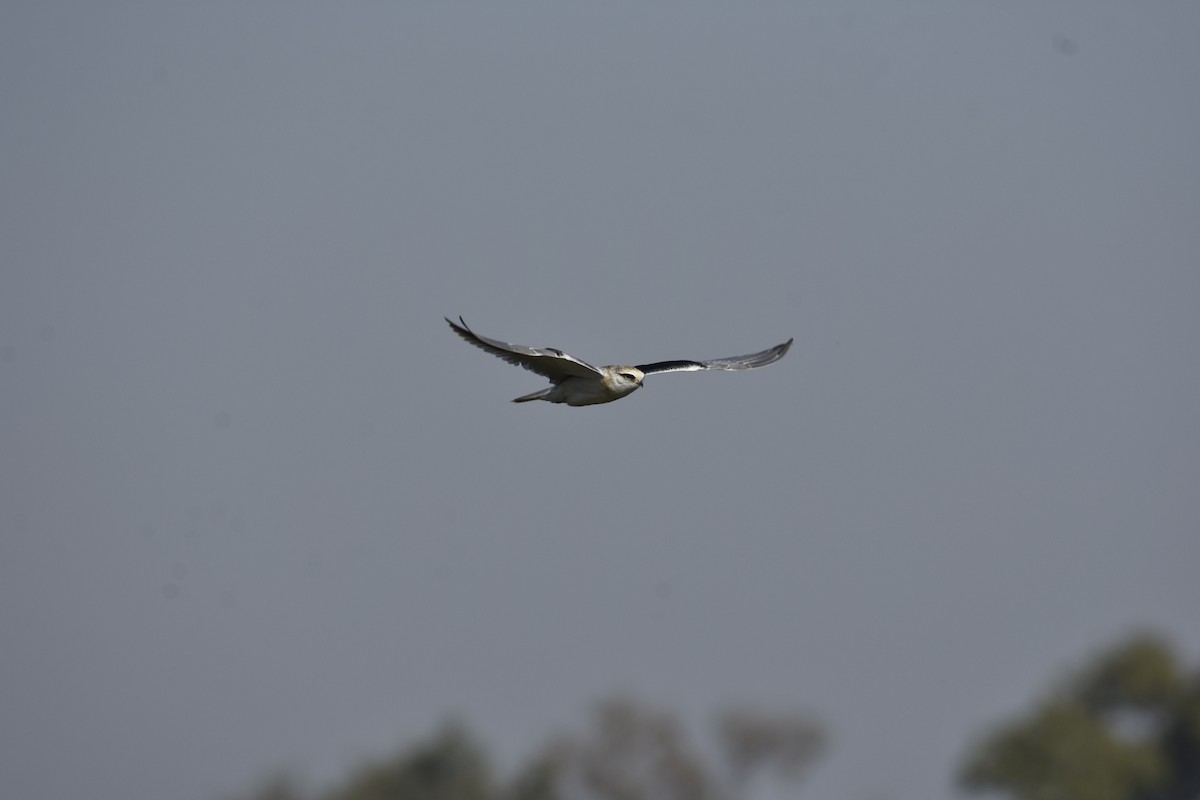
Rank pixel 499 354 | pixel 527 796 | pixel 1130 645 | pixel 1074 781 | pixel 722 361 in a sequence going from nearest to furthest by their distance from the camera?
pixel 499 354, pixel 722 361, pixel 527 796, pixel 1074 781, pixel 1130 645

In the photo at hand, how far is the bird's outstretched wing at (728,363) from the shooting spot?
2241 centimetres

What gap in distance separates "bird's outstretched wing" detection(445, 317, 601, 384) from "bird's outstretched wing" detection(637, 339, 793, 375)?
150 centimetres

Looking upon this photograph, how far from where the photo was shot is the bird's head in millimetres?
20656

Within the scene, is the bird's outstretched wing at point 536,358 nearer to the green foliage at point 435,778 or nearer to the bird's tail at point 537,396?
the bird's tail at point 537,396

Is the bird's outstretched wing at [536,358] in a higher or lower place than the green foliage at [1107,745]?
lower

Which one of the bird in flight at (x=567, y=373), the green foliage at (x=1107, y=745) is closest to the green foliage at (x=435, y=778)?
the green foliage at (x=1107, y=745)

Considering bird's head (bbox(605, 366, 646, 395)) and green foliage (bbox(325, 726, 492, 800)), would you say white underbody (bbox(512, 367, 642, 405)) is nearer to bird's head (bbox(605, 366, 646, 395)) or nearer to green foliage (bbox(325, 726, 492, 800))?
bird's head (bbox(605, 366, 646, 395))

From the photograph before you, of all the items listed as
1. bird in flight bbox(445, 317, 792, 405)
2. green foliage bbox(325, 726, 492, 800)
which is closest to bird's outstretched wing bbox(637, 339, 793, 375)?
bird in flight bbox(445, 317, 792, 405)

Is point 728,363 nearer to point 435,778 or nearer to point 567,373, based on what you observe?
point 567,373

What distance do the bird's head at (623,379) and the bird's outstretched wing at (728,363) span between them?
92 centimetres

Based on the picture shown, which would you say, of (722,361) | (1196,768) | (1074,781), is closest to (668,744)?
(1074,781)

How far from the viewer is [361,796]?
6281 centimetres

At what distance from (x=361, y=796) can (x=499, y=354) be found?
4586 cm

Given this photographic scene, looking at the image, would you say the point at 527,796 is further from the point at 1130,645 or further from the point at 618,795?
the point at 1130,645
